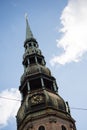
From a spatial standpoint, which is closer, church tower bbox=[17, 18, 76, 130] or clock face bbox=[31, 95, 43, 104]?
church tower bbox=[17, 18, 76, 130]

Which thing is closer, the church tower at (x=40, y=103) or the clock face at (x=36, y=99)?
the church tower at (x=40, y=103)

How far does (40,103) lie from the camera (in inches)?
1644

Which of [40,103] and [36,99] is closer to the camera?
[40,103]

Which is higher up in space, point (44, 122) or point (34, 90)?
point (34, 90)

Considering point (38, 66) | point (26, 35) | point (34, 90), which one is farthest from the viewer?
point (26, 35)

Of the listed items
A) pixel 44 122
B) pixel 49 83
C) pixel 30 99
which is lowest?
pixel 44 122

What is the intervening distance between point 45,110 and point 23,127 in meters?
2.81

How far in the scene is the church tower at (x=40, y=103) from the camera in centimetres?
4062

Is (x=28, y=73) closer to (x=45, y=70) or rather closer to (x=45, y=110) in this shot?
(x=45, y=70)

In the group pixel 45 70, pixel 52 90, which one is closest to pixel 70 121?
pixel 52 90

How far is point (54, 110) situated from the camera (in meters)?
41.4

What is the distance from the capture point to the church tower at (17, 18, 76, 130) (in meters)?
40.6

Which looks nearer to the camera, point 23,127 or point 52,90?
point 23,127

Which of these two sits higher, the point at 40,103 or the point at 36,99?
the point at 36,99
